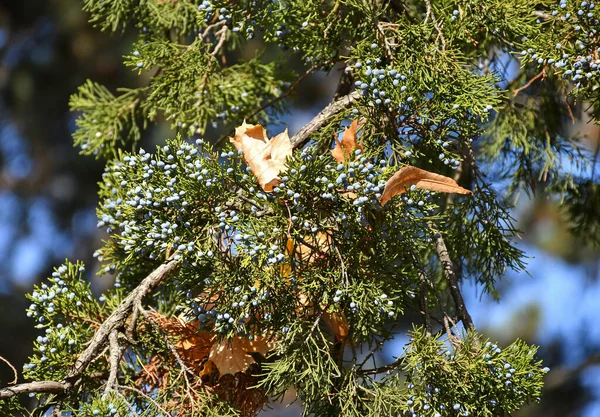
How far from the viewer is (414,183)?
29.6 inches

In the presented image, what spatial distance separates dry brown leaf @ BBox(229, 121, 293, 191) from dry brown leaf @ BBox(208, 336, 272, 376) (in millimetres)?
201

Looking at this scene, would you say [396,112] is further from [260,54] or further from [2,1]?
[2,1]

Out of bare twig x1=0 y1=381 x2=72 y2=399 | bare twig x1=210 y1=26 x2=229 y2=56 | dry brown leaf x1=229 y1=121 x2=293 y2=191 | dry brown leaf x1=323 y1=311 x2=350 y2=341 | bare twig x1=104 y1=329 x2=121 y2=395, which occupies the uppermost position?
bare twig x1=210 y1=26 x2=229 y2=56

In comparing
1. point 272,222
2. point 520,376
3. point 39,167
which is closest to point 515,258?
point 520,376

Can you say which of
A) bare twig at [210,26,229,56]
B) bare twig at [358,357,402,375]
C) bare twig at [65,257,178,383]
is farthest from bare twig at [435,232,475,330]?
bare twig at [210,26,229,56]

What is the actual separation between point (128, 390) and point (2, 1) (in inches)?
127

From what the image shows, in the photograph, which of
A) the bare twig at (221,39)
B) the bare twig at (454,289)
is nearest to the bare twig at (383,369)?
the bare twig at (454,289)

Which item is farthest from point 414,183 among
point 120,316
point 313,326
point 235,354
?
point 120,316

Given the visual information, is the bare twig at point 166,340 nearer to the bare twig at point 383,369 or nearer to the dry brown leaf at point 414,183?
the bare twig at point 383,369

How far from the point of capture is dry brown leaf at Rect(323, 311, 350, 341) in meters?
0.82

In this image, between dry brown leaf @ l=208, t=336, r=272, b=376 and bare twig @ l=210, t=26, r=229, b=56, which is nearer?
dry brown leaf @ l=208, t=336, r=272, b=376

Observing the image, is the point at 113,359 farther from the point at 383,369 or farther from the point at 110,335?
the point at 383,369

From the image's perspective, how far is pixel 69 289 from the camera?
91 centimetres

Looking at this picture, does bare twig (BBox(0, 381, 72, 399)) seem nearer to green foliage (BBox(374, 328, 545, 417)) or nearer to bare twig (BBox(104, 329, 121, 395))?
bare twig (BBox(104, 329, 121, 395))
